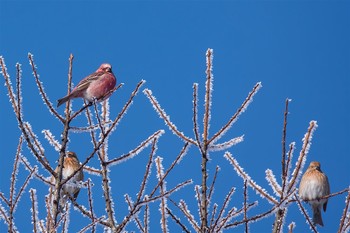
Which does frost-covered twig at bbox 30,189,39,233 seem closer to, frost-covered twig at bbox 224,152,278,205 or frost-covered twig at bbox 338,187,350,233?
frost-covered twig at bbox 224,152,278,205

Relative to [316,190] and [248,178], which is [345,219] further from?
[316,190]

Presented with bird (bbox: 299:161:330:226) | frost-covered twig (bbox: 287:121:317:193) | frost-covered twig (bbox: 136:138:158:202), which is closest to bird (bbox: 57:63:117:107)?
frost-covered twig (bbox: 136:138:158:202)

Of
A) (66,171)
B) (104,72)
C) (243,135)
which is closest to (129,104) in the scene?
(243,135)

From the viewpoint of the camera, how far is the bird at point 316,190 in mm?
11953

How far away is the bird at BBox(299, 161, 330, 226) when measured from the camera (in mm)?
11953

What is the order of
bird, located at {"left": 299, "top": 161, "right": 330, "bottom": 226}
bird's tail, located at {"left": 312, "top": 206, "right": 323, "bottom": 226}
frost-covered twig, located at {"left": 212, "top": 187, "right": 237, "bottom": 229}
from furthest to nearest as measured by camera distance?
bird, located at {"left": 299, "top": 161, "right": 330, "bottom": 226} → bird's tail, located at {"left": 312, "top": 206, "right": 323, "bottom": 226} → frost-covered twig, located at {"left": 212, "top": 187, "right": 237, "bottom": 229}

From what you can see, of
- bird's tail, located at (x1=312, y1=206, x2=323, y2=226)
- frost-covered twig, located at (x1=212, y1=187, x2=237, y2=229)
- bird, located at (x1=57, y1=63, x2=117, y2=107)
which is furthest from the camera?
bird's tail, located at (x1=312, y1=206, x2=323, y2=226)

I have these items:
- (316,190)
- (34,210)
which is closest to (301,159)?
(34,210)

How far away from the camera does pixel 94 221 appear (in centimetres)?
556

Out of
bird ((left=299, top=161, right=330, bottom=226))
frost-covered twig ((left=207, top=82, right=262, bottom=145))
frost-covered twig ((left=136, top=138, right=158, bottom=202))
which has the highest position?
bird ((left=299, top=161, right=330, bottom=226))

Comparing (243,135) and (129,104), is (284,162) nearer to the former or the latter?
(243,135)

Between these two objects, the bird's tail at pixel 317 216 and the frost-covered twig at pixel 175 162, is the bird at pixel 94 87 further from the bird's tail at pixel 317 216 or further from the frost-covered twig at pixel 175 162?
the bird's tail at pixel 317 216

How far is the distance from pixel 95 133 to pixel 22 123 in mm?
1144

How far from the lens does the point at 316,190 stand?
1219 cm
